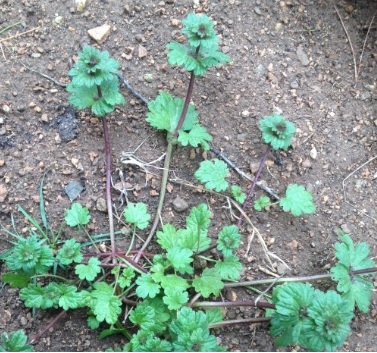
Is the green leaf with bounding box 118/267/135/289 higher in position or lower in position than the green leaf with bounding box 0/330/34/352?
higher

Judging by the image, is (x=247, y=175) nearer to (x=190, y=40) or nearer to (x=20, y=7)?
(x=190, y=40)

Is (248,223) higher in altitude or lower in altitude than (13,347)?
higher

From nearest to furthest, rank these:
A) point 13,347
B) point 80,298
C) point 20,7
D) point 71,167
Answer: point 13,347 → point 80,298 → point 71,167 → point 20,7

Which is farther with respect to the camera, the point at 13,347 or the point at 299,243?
the point at 299,243

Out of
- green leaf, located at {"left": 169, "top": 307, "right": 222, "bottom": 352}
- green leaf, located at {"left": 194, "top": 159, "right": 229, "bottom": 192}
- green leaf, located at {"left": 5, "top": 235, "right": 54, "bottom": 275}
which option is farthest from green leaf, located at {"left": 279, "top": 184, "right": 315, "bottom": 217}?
green leaf, located at {"left": 5, "top": 235, "right": 54, "bottom": 275}

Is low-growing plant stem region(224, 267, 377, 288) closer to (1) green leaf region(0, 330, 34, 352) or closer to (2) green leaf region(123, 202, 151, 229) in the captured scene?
(2) green leaf region(123, 202, 151, 229)

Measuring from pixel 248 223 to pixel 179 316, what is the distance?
61 cm

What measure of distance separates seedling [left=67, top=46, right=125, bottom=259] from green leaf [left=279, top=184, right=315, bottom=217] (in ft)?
2.46

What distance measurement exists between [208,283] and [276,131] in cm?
72

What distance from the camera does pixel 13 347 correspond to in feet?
7.38

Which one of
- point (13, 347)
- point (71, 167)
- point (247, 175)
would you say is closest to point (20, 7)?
point (71, 167)

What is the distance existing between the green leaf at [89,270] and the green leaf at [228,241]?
49cm

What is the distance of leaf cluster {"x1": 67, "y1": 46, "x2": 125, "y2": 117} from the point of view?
2.53 m

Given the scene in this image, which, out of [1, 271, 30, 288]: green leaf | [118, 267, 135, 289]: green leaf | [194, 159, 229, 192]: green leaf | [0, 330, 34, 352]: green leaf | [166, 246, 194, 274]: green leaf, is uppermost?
[194, 159, 229, 192]: green leaf
